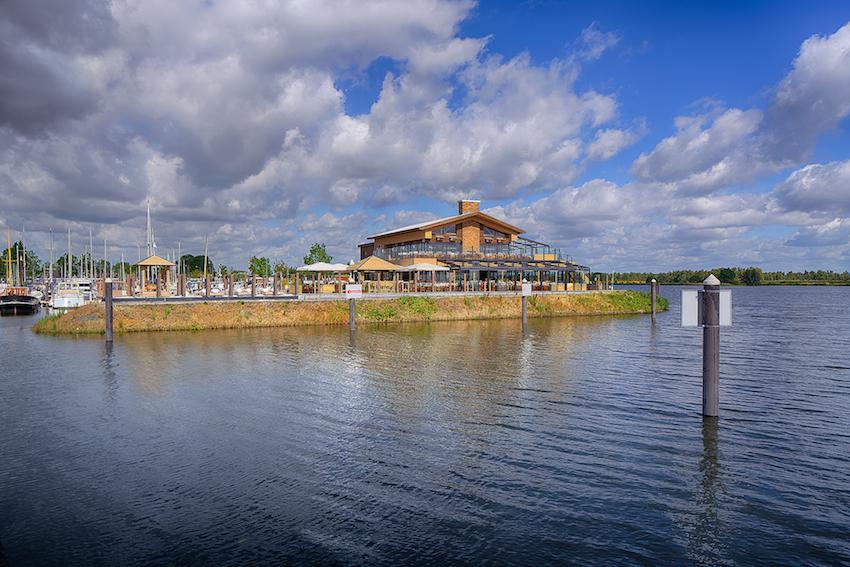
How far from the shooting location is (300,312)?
44062mm

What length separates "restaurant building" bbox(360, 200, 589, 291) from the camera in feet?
208

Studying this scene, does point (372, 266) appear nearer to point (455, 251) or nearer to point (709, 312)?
point (455, 251)

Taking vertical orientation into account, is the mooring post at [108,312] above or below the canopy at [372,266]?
below

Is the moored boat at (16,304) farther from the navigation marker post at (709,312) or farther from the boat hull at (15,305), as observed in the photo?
the navigation marker post at (709,312)

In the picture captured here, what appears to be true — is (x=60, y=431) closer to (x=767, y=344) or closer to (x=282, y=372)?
(x=282, y=372)

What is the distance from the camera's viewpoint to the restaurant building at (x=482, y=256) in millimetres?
63438

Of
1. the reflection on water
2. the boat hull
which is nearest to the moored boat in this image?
the boat hull

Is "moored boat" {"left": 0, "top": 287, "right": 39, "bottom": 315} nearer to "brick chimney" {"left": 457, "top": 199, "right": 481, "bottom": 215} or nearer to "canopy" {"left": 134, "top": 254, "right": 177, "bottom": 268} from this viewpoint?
"canopy" {"left": 134, "top": 254, "right": 177, "bottom": 268}

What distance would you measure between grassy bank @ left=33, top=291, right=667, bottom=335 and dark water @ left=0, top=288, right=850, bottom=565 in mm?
15204

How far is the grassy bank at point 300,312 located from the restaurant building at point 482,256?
6817mm

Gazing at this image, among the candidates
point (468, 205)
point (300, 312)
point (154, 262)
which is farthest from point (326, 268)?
point (468, 205)

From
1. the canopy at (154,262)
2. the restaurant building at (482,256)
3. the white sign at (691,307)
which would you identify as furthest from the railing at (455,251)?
the white sign at (691,307)

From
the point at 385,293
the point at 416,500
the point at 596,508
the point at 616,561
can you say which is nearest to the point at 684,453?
the point at 596,508

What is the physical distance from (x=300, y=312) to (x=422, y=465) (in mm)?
33946
